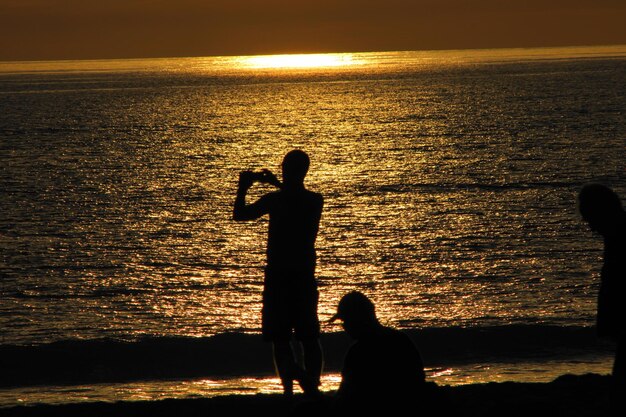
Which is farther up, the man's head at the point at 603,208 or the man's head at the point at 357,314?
the man's head at the point at 603,208

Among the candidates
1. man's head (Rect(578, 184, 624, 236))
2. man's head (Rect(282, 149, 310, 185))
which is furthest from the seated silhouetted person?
man's head (Rect(282, 149, 310, 185))

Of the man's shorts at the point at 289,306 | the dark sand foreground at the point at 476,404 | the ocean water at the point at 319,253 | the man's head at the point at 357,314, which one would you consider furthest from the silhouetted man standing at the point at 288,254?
the ocean water at the point at 319,253

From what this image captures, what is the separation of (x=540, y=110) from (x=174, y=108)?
1974 inches

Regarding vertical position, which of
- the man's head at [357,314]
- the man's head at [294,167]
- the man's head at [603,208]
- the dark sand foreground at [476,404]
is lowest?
the dark sand foreground at [476,404]

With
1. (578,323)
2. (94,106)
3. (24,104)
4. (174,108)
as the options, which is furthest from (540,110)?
(578,323)

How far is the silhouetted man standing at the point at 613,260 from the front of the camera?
559cm

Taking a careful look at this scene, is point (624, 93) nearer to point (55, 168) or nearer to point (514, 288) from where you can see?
point (55, 168)

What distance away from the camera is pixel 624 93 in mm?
112438

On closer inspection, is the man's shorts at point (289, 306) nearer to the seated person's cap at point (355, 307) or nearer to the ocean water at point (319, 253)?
the seated person's cap at point (355, 307)

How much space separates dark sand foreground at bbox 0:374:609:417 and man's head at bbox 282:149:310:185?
1.79m

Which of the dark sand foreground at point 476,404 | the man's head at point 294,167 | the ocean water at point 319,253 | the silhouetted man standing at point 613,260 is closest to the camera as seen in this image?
the silhouetted man standing at point 613,260

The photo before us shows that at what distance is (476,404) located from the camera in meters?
8.59

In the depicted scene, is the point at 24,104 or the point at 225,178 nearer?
the point at 225,178

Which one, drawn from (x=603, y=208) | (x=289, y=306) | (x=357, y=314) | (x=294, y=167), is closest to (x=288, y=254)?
(x=289, y=306)
